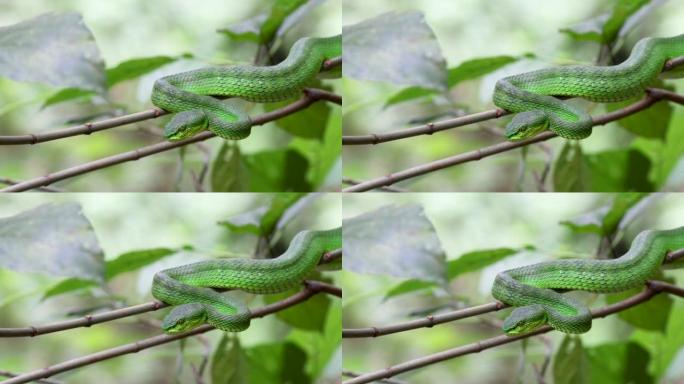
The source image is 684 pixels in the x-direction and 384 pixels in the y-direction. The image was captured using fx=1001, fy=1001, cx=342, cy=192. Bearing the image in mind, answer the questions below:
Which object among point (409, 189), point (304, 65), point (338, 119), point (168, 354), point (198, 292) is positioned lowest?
point (168, 354)

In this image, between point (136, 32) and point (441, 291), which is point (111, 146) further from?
point (441, 291)

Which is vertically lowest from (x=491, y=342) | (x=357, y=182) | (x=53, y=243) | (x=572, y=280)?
(x=491, y=342)

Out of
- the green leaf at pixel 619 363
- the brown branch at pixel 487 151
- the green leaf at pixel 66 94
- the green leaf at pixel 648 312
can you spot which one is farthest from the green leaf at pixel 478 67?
the green leaf at pixel 66 94

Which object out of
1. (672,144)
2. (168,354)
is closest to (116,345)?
(168,354)

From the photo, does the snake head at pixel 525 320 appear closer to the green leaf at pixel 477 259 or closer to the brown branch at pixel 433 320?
the brown branch at pixel 433 320

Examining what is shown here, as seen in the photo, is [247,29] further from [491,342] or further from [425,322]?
[491,342]

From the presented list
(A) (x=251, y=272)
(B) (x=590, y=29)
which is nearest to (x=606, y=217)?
(B) (x=590, y=29)

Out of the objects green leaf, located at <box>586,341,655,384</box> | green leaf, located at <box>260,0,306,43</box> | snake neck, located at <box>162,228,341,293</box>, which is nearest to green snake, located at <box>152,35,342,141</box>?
green leaf, located at <box>260,0,306,43</box>
